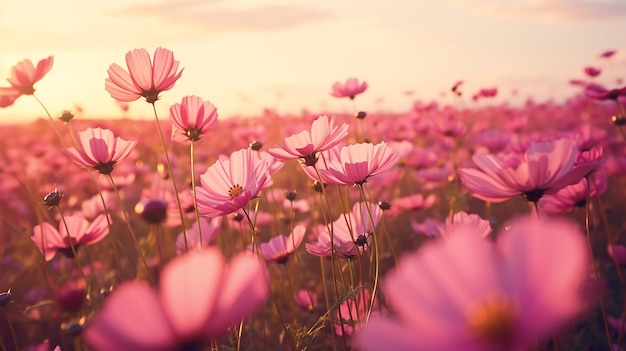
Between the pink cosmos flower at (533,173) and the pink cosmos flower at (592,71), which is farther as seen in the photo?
the pink cosmos flower at (592,71)

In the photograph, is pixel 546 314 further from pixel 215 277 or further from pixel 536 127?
pixel 536 127

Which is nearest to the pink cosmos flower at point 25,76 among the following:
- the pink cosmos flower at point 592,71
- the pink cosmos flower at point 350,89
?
the pink cosmos flower at point 350,89

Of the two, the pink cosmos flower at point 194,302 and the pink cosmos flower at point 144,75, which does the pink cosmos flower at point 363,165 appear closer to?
the pink cosmos flower at point 144,75

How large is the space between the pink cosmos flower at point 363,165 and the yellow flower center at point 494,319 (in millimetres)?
603

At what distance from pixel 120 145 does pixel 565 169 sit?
0.86 meters

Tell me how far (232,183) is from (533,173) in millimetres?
588

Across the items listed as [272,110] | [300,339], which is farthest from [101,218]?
[272,110]

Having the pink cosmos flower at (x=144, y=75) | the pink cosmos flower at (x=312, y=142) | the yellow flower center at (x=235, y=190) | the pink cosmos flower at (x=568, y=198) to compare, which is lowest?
the pink cosmos flower at (x=568, y=198)

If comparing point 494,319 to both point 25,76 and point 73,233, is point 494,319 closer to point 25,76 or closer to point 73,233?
point 73,233

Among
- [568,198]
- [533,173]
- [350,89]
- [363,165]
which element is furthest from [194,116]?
[350,89]

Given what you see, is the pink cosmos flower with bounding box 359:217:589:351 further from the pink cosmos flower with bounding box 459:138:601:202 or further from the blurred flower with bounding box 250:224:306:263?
the blurred flower with bounding box 250:224:306:263

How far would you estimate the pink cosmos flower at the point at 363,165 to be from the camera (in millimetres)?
965

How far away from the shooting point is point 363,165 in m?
0.96

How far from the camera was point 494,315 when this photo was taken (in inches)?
13.5
